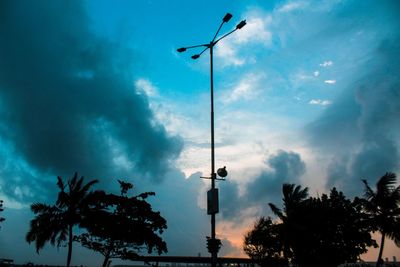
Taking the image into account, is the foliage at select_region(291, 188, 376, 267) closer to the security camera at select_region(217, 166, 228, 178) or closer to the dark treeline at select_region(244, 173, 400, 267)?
the dark treeline at select_region(244, 173, 400, 267)

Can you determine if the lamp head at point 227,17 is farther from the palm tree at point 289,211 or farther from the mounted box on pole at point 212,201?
the palm tree at point 289,211

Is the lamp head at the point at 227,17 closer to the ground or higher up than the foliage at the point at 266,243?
higher up

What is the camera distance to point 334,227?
112 feet

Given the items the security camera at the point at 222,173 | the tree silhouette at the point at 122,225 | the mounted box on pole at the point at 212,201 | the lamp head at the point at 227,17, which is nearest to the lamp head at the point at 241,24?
the lamp head at the point at 227,17

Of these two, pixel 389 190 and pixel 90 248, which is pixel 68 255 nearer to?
pixel 90 248

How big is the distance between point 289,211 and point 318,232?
3377 millimetres

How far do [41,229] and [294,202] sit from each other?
24.8m

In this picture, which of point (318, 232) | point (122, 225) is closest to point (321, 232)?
point (318, 232)

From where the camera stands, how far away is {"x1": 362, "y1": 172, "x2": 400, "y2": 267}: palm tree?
3312 centimetres

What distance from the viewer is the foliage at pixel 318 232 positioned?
110 feet

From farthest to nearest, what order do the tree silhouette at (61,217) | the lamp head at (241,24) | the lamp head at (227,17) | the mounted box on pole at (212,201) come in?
the tree silhouette at (61,217) < the lamp head at (227,17) < the lamp head at (241,24) < the mounted box on pole at (212,201)

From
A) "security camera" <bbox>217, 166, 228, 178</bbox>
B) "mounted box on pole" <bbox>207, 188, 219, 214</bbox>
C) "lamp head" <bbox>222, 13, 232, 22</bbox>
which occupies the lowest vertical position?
"mounted box on pole" <bbox>207, 188, 219, 214</bbox>

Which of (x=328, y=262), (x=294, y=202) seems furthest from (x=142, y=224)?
(x=328, y=262)

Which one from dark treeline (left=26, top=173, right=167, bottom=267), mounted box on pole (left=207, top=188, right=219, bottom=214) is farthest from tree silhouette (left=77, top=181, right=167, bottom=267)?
mounted box on pole (left=207, top=188, right=219, bottom=214)
